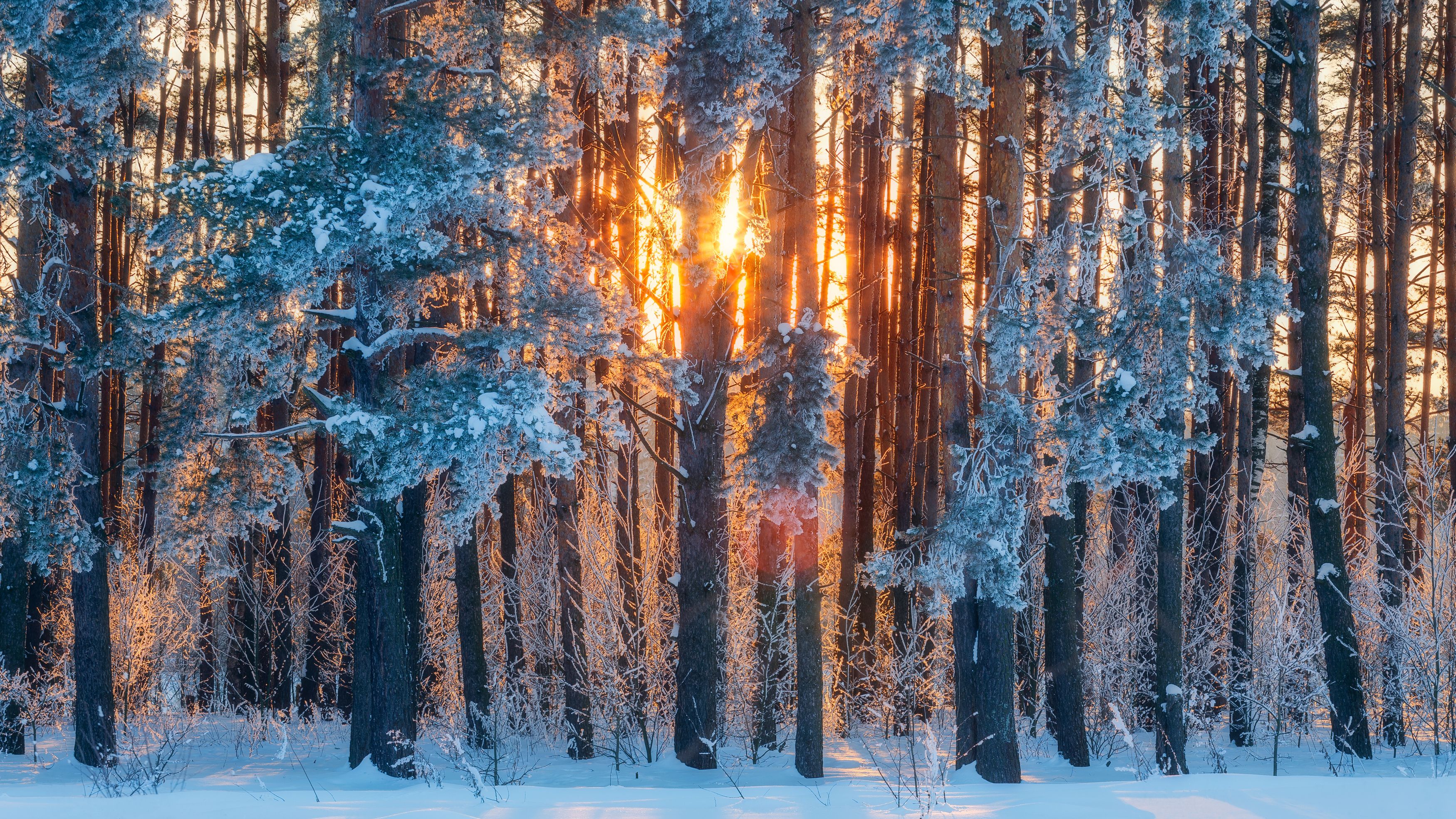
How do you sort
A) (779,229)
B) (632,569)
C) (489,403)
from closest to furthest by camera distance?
(489,403) < (779,229) < (632,569)

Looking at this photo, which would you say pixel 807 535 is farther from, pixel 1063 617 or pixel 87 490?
pixel 87 490

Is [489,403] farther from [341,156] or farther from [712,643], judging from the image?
[712,643]

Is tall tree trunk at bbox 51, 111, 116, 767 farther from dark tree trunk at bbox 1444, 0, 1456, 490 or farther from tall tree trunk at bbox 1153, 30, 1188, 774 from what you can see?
dark tree trunk at bbox 1444, 0, 1456, 490

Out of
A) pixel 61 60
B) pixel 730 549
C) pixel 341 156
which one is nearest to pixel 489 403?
pixel 341 156

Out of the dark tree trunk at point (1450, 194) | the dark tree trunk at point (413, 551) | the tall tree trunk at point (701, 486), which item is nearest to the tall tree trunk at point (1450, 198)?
the dark tree trunk at point (1450, 194)

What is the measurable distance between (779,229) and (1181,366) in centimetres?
481

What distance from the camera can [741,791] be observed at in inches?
335

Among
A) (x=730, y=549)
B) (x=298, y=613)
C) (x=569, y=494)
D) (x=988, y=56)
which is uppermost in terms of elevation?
(x=988, y=56)

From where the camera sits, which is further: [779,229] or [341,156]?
[779,229]

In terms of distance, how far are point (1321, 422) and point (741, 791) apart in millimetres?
8256

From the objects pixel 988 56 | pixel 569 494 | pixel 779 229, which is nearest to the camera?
pixel 779 229

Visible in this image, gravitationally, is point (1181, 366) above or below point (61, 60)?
below

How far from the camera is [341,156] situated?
9781mm

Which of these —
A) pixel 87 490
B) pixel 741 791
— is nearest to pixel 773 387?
pixel 741 791
